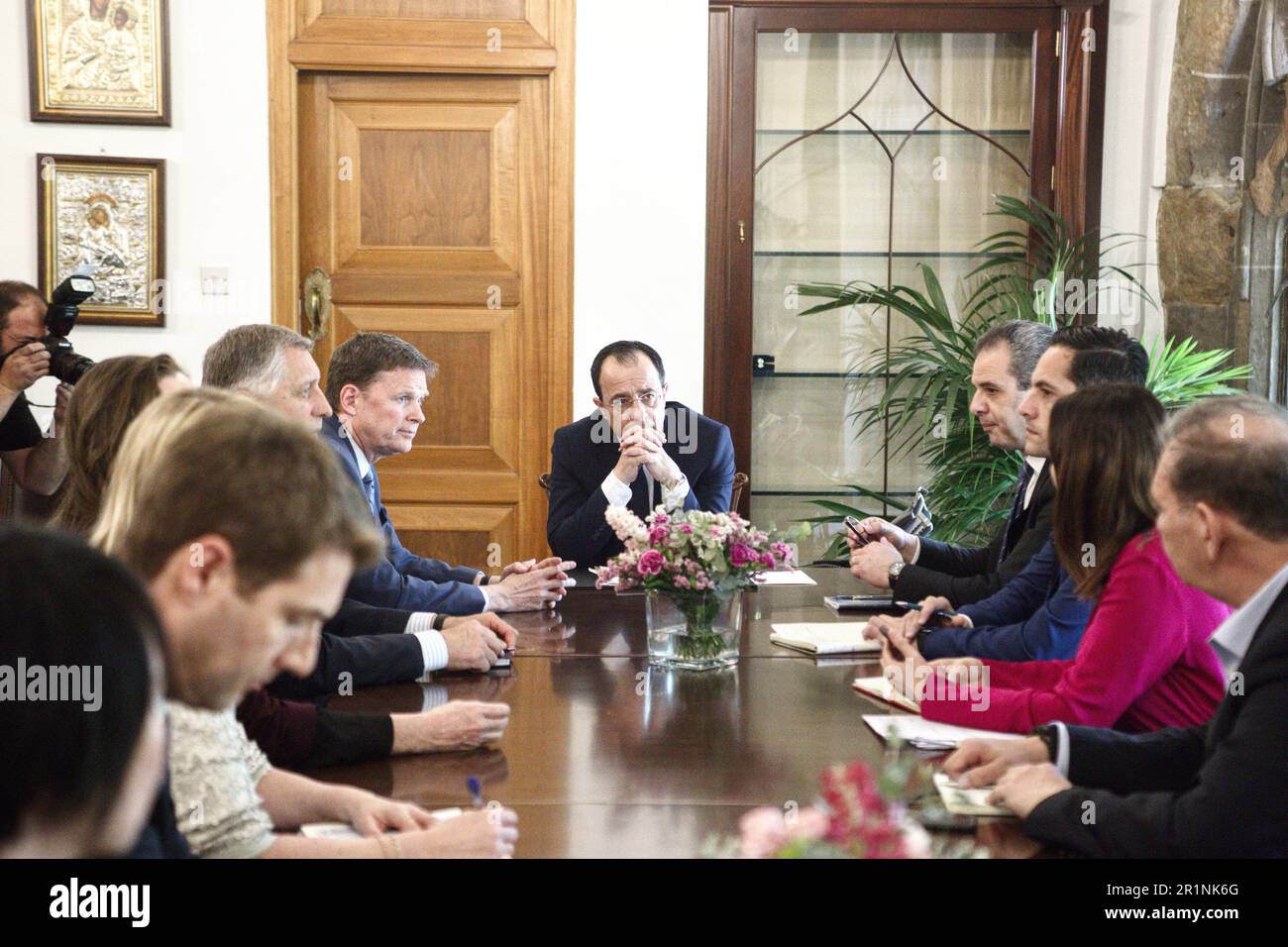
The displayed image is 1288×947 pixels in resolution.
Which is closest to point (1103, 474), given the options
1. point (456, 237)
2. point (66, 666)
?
point (66, 666)

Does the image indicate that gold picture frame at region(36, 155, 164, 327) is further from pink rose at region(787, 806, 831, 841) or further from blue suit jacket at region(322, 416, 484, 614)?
pink rose at region(787, 806, 831, 841)

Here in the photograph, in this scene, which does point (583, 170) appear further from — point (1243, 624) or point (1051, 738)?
point (1243, 624)

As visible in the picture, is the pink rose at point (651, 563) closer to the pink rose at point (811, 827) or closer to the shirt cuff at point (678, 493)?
the shirt cuff at point (678, 493)

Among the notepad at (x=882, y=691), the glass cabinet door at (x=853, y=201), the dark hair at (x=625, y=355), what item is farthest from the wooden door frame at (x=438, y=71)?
the notepad at (x=882, y=691)

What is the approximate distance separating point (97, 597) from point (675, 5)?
4615 mm

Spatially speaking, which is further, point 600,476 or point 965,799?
point 600,476

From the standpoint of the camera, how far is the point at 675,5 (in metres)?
5.05

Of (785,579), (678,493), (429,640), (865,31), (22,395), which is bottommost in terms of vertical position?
(785,579)

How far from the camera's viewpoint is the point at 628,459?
12.4 ft

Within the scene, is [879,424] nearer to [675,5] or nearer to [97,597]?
[675,5]

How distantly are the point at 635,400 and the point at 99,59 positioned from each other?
261cm

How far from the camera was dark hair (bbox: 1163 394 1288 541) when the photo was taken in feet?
5.55
